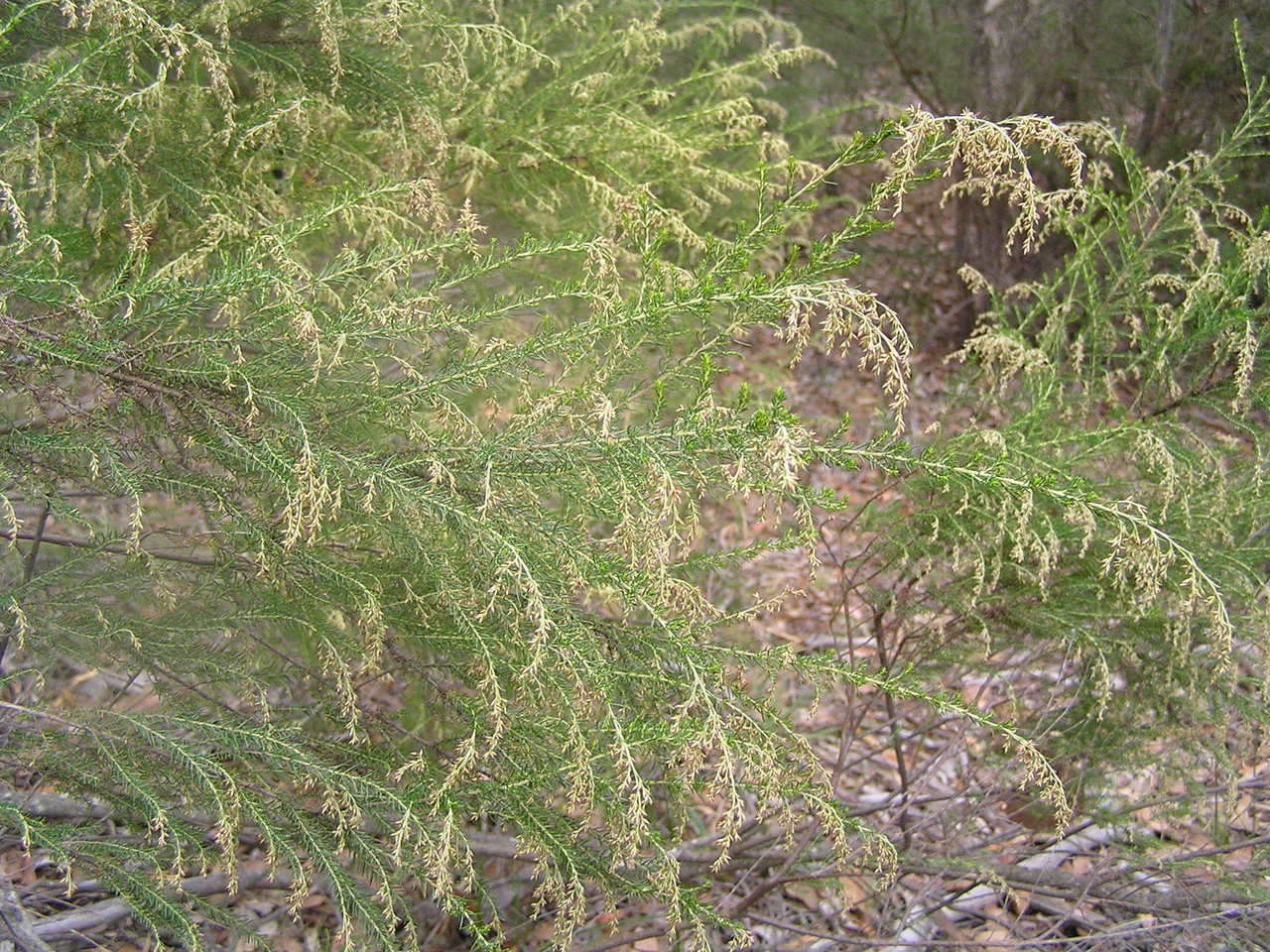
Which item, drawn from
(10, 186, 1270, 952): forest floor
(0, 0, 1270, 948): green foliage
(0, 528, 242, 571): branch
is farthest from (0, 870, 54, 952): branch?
(0, 528, 242, 571): branch

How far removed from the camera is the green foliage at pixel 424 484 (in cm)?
195

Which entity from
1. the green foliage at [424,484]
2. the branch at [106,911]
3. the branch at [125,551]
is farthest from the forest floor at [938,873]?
the branch at [125,551]

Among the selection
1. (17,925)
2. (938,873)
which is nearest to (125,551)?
(17,925)

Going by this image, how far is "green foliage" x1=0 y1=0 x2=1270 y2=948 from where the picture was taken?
195 cm

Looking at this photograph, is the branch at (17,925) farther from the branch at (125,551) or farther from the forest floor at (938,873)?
the branch at (125,551)

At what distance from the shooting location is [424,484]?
2.09 metres

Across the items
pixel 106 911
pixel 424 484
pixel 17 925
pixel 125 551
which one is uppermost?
pixel 424 484

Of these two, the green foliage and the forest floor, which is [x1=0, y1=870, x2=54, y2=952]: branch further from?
the forest floor

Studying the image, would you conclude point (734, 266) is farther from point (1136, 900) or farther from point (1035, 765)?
point (1136, 900)

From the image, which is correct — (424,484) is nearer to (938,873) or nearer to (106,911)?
(106,911)

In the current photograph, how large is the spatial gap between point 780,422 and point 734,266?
421 millimetres

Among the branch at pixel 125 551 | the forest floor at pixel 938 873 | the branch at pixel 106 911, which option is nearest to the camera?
the branch at pixel 125 551

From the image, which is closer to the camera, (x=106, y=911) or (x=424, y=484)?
(x=424, y=484)

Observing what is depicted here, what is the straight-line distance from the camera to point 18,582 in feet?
8.71
